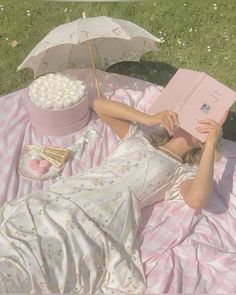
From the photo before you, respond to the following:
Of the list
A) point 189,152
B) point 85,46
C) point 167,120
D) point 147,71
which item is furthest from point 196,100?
point 147,71

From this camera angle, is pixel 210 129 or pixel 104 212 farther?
pixel 210 129

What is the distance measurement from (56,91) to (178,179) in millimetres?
1203

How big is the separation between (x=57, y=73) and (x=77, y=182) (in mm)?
1259

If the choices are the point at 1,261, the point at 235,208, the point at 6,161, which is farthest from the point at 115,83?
the point at 1,261

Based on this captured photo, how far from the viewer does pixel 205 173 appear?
3660 mm

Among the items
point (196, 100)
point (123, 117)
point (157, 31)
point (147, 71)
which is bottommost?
point (147, 71)

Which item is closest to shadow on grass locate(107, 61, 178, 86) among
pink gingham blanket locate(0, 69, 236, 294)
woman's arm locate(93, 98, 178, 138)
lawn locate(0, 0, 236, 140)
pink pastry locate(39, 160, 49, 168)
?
lawn locate(0, 0, 236, 140)

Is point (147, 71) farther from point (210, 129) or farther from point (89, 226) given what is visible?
point (89, 226)

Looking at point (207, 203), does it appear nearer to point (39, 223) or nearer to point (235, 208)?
point (235, 208)

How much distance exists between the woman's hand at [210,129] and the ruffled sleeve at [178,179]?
0.29m

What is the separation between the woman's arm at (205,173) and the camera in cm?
367

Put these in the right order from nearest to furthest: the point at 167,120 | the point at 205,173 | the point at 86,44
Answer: the point at 205,173 < the point at 167,120 < the point at 86,44

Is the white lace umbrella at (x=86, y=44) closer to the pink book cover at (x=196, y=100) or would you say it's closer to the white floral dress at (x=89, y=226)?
the pink book cover at (x=196, y=100)

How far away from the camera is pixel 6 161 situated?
4250 millimetres
